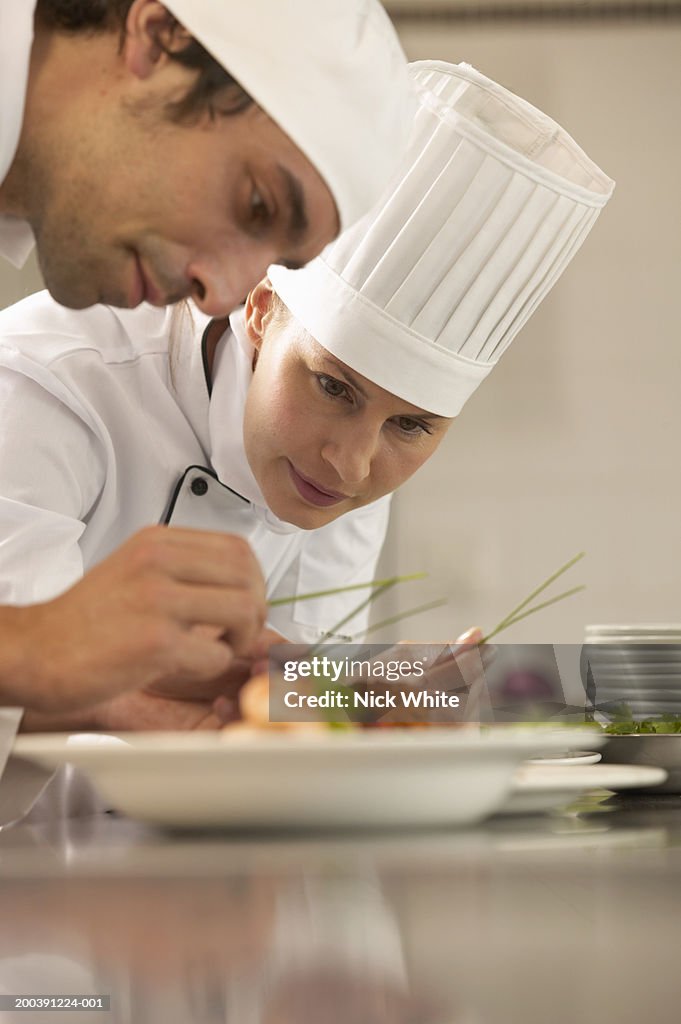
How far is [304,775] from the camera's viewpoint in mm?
552

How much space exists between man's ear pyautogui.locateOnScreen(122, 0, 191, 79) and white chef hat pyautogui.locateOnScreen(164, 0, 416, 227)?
0.01m

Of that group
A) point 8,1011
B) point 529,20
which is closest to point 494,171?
point 8,1011

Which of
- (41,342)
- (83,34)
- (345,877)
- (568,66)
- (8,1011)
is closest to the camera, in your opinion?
(8,1011)

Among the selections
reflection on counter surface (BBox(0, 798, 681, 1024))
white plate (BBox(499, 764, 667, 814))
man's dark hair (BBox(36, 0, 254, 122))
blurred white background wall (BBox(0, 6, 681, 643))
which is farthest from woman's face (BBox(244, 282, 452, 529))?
blurred white background wall (BBox(0, 6, 681, 643))

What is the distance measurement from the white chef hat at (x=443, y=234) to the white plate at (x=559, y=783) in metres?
0.74

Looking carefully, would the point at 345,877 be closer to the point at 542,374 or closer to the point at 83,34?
the point at 83,34

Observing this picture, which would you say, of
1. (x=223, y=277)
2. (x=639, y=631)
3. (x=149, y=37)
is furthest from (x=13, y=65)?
(x=639, y=631)

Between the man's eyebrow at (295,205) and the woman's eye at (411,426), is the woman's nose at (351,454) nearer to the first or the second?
the woman's eye at (411,426)

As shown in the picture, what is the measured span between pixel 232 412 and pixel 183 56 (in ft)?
1.75

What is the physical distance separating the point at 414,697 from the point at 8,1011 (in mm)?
496

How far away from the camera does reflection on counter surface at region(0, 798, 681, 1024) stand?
0.30 metres

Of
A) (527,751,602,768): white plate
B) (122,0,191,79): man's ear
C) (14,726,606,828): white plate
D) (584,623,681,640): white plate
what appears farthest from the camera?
(584,623,681,640): white plate

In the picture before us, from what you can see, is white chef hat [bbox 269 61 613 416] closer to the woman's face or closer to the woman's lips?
the woman's face

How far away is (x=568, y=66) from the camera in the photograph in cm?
343
